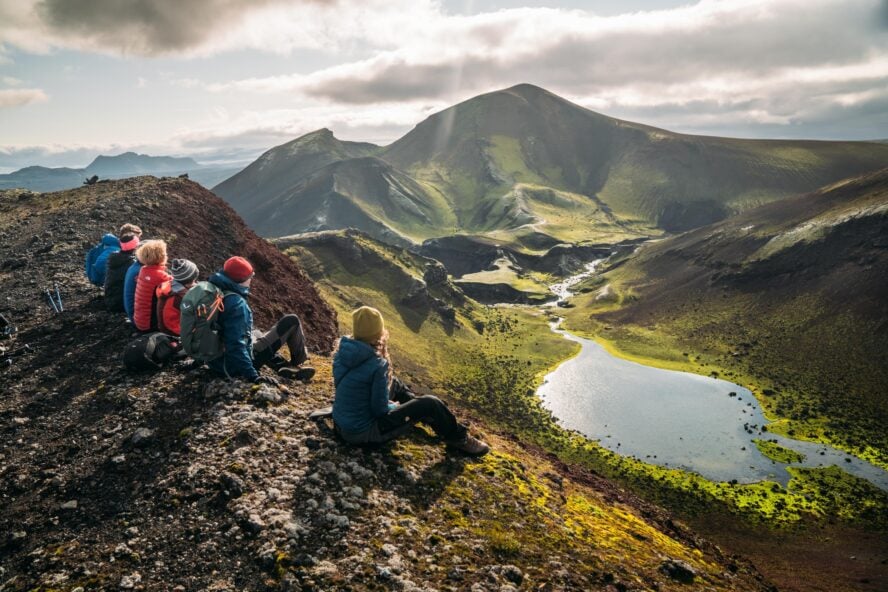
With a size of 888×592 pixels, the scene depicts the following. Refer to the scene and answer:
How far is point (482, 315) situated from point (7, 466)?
113 m

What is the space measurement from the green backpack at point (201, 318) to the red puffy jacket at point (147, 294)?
3.10 m

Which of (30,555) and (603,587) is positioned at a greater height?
(30,555)

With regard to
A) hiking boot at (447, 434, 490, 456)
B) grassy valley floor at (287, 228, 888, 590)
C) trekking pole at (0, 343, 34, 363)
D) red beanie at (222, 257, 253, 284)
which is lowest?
grassy valley floor at (287, 228, 888, 590)

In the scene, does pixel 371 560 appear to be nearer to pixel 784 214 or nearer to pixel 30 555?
pixel 30 555

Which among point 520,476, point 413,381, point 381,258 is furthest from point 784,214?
point 520,476

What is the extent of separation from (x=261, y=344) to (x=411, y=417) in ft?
22.3

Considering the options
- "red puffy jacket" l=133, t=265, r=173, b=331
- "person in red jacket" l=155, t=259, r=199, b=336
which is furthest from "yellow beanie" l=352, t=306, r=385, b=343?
"red puffy jacket" l=133, t=265, r=173, b=331

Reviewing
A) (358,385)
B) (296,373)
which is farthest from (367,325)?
(296,373)

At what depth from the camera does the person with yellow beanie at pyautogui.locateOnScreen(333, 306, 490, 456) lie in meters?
12.3

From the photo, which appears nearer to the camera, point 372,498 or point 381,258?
point 372,498

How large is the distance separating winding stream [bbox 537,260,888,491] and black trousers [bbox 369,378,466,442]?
161 feet

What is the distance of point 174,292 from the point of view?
1559 cm

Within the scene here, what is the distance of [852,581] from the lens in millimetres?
28797

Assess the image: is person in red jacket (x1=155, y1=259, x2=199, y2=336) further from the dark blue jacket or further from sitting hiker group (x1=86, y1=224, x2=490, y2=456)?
the dark blue jacket
